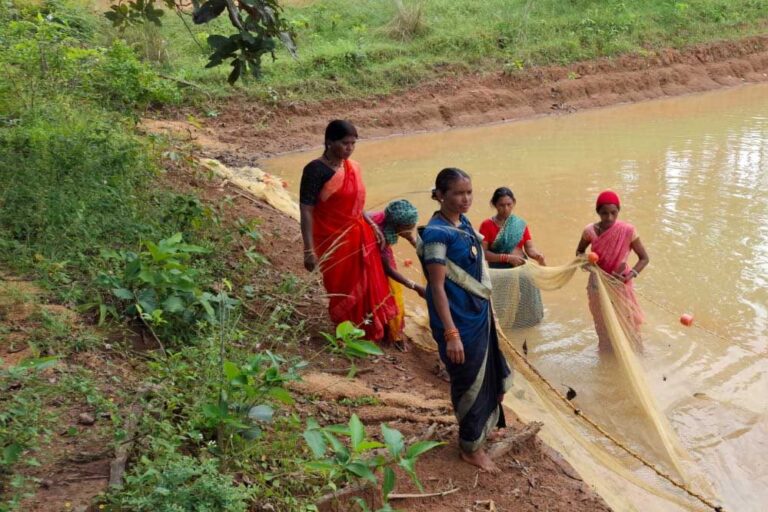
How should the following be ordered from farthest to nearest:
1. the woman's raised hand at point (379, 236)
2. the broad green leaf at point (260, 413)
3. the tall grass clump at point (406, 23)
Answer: the tall grass clump at point (406, 23) → the woman's raised hand at point (379, 236) → the broad green leaf at point (260, 413)

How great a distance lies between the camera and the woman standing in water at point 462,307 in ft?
11.3

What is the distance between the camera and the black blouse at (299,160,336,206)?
465 centimetres

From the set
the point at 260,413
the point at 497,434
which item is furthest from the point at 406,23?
the point at 260,413

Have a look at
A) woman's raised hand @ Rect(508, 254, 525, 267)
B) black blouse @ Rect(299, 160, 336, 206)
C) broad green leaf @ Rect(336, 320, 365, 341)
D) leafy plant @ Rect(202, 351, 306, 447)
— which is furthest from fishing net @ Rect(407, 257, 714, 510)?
leafy plant @ Rect(202, 351, 306, 447)

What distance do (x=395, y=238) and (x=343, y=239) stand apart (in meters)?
0.45

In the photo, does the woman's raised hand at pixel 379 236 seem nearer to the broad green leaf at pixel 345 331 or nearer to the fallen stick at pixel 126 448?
the broad green leaf at pixel 345 331

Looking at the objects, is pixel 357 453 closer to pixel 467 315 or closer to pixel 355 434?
pixel 355 434

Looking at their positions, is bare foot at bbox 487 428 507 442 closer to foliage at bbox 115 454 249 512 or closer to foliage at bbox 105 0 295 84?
foliage at bbox 115 454 249 512

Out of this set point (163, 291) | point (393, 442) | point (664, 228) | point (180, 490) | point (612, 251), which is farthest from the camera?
point (664, 228)

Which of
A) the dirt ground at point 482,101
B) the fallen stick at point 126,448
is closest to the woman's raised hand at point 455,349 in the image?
the fallen stick at point 126,448

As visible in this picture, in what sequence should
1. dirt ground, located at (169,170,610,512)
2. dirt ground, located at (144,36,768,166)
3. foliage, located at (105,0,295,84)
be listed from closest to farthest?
1. dirt ground, located at (169,170,610,512)
2. foliage, located at (105,0,295,84)
3. dirt ground, located at (144,36,768,166)

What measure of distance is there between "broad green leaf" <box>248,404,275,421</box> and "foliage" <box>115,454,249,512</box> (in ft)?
1.01

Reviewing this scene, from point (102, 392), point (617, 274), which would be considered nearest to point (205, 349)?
point (102, 392)

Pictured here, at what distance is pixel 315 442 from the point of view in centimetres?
271
